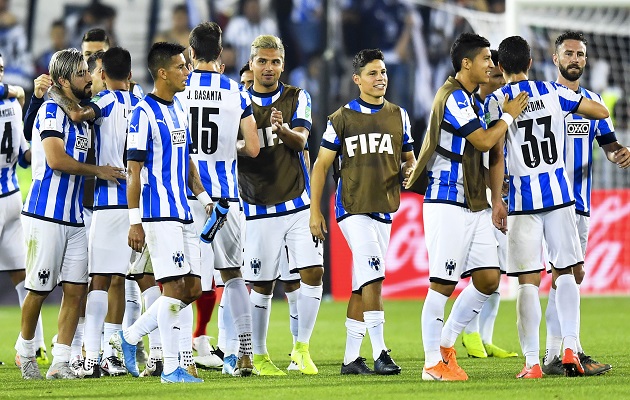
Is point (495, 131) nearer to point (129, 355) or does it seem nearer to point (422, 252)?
point (129, 355)

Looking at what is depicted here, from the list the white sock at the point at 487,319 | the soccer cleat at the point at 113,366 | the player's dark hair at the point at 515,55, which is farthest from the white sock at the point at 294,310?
the player's dark hair at the point at 515,55

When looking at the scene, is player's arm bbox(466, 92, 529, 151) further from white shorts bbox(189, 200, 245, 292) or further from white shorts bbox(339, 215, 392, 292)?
white shorts bbox(189, 200, 245, 292)

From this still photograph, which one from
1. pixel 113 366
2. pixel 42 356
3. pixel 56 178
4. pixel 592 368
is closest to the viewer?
pixel 592 368

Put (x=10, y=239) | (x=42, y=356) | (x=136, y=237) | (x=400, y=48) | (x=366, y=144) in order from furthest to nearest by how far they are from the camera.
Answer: (x=400, y=48) → (x=10, y=239) → (x=42, y=356) → (x=366, y=144) → (x=136, y=237)

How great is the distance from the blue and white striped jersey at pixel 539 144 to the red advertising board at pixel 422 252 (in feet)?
26.8

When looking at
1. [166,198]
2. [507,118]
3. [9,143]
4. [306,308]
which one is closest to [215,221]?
[166,198]

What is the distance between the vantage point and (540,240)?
Result: 289 inches

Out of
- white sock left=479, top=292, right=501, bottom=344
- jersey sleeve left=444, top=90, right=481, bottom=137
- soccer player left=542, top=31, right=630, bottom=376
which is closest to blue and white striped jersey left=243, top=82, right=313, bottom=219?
jersey sleeve left=444, top=90, right=481, bottom=137

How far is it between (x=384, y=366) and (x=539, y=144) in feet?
5.97

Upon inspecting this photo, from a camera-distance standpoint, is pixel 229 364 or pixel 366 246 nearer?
pixel 366 246

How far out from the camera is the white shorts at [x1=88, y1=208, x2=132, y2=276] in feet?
25.3

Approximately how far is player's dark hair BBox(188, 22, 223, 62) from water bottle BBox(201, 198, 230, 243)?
117 cm

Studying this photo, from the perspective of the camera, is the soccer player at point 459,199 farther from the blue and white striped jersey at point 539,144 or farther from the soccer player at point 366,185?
the soccer player at point 366,185

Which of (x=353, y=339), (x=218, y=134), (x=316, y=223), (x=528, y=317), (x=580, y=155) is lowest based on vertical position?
(x=353, y=339)
